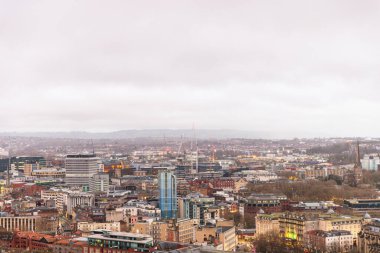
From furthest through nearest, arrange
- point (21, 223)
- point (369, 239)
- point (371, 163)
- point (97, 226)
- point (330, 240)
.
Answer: point (371, 163) < point (21, 223) < point (97, 226) < point (330, 240) < point (369, 239)

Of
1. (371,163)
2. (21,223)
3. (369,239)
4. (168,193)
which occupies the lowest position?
(21,223)

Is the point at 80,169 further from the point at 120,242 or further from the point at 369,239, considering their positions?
the point at 120,242

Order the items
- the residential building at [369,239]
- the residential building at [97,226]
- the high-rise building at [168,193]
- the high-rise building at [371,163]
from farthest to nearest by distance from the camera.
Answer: the high-rise building at [371,163] < the high-rise building at [168,193] < the residential building at [97,226] < the residential building at [369,239]

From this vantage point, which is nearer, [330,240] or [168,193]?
[330,240]

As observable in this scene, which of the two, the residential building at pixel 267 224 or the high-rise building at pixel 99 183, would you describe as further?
the high-rise building at pixel 99 183

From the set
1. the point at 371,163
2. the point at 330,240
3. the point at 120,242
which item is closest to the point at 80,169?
the point at 371,163

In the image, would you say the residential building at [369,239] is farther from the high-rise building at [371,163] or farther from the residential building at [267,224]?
the high-rise building at [371,163]

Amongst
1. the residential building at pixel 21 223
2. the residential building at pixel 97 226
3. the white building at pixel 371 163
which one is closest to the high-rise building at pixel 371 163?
the white building at pixel 371 163

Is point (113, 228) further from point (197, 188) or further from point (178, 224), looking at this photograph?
point (197, 188)
